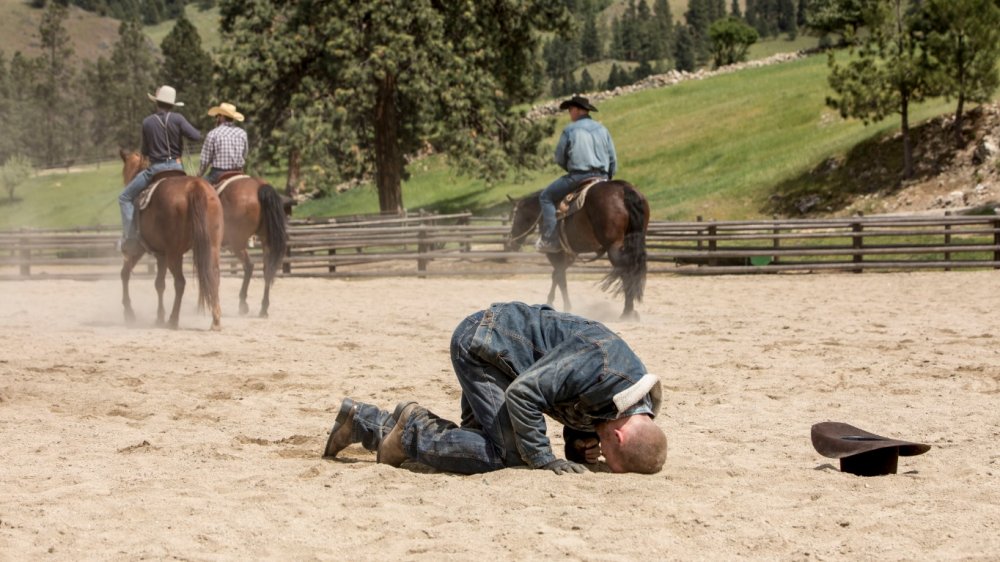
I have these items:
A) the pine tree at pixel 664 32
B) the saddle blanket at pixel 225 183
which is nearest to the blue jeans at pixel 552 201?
the saddle blanket at pixel 225 183

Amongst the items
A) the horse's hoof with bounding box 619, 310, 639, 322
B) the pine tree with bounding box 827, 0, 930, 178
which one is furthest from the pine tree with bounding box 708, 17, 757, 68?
the horse's hoof with bounding box 619, 310, 639, 322

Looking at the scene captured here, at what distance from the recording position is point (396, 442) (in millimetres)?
6250

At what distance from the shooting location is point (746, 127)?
46.0 meters

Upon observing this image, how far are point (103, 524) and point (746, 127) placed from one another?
43352 millimetres

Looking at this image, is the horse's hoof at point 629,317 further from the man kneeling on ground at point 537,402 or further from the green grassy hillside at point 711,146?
the green grassy hillside at point 711,146

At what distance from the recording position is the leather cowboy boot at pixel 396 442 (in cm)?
625

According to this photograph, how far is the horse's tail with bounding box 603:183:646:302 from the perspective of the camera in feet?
43.7

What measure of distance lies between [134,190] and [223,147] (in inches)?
56.4

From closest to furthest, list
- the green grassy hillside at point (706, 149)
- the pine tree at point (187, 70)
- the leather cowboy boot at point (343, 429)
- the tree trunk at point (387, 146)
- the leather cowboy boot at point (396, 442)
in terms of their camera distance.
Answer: the leather cowboy boot at point (396, 442)
the leather cowboy boot at point (343, 429)
the tree trunk at point (387, 146)
the green grassy hillside at point (706, 149)
the pine tree at point (187, 70)

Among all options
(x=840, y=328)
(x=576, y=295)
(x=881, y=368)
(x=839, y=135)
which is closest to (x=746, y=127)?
(x=839, y=135)

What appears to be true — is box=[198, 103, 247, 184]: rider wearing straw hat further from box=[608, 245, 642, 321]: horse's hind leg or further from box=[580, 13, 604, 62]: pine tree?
box=[580, 13, 604, 62]: pine tree

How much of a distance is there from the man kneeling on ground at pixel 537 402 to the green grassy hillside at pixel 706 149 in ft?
77.2

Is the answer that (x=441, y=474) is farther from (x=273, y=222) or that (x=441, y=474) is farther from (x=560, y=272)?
(x=560, y=272)

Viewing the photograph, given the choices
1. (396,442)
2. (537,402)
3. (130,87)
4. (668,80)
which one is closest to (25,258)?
(396,442)
